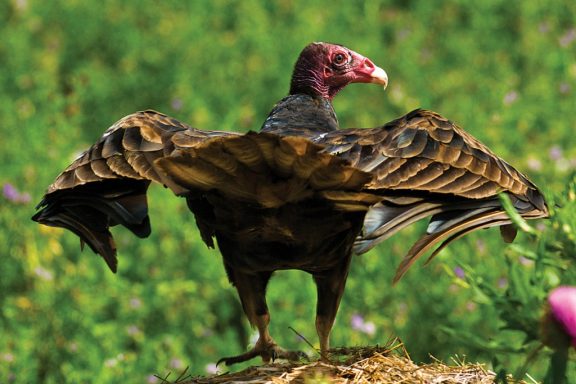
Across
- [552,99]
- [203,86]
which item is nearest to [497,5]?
[552,99]

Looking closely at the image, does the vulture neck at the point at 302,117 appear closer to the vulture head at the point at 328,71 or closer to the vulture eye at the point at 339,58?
the vulture head at the point at 328,71

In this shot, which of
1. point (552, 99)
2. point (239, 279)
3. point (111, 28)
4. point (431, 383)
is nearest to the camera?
point (431, 383)

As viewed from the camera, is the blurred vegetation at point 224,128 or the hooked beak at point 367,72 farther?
the blurred vegetation at point 224,128

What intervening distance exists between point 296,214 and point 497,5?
7.29 metres

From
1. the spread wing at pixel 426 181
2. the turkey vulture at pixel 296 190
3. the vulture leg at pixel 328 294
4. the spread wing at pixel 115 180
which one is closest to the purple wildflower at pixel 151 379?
the turkey vulture at pixel 296 190

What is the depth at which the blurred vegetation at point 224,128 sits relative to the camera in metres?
6.94

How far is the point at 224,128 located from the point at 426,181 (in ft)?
14.3

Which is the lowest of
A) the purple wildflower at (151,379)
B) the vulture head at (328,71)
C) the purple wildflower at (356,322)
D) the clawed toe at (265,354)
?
the purple wildflower at (151,379)

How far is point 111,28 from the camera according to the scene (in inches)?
437

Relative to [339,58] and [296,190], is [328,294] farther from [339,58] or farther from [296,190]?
[339,58]

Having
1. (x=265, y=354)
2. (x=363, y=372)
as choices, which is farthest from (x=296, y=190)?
(x=265, y=354)

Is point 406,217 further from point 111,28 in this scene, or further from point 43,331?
point 111,28

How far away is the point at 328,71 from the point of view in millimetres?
6363

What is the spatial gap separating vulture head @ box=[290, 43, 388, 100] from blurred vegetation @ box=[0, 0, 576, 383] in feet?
3.62
